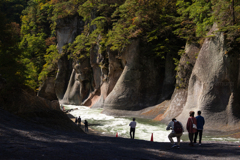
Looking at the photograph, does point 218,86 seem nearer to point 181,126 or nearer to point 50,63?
point 181,126

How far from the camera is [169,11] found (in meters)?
28.2

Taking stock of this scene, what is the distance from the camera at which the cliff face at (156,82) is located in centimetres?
1689

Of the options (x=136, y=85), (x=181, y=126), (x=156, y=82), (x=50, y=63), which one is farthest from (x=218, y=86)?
(x=50, y=63)

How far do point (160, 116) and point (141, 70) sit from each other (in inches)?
311

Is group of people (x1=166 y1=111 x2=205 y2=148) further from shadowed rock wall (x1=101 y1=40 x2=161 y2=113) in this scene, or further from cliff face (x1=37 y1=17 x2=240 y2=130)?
shadowed rock wall (x1=101 y1=40 x2=161 y2=113)

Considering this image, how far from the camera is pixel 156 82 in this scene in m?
28.2

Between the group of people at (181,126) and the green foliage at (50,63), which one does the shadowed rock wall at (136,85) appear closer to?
the group of people at (181,126)

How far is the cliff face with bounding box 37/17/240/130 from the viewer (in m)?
16.9

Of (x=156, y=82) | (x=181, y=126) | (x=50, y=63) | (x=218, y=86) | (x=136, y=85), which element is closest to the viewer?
(x=181, y=126)

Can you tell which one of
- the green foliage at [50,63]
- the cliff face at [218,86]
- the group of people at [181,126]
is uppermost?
the green foliage at [50,63]

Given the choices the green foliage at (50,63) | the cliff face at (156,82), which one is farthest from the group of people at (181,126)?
the green foliage at (50,63)

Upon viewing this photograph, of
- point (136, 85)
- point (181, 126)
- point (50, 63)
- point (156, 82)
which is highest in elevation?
point (50, 63)

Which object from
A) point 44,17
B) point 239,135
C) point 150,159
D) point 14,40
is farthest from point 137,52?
point 44,17

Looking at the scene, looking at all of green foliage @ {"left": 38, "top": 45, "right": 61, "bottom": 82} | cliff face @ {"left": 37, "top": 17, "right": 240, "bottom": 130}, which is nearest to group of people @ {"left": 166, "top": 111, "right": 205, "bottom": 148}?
cliff face @ {"left": 37, "top": 17, "right": 240, "bottom": 130}
